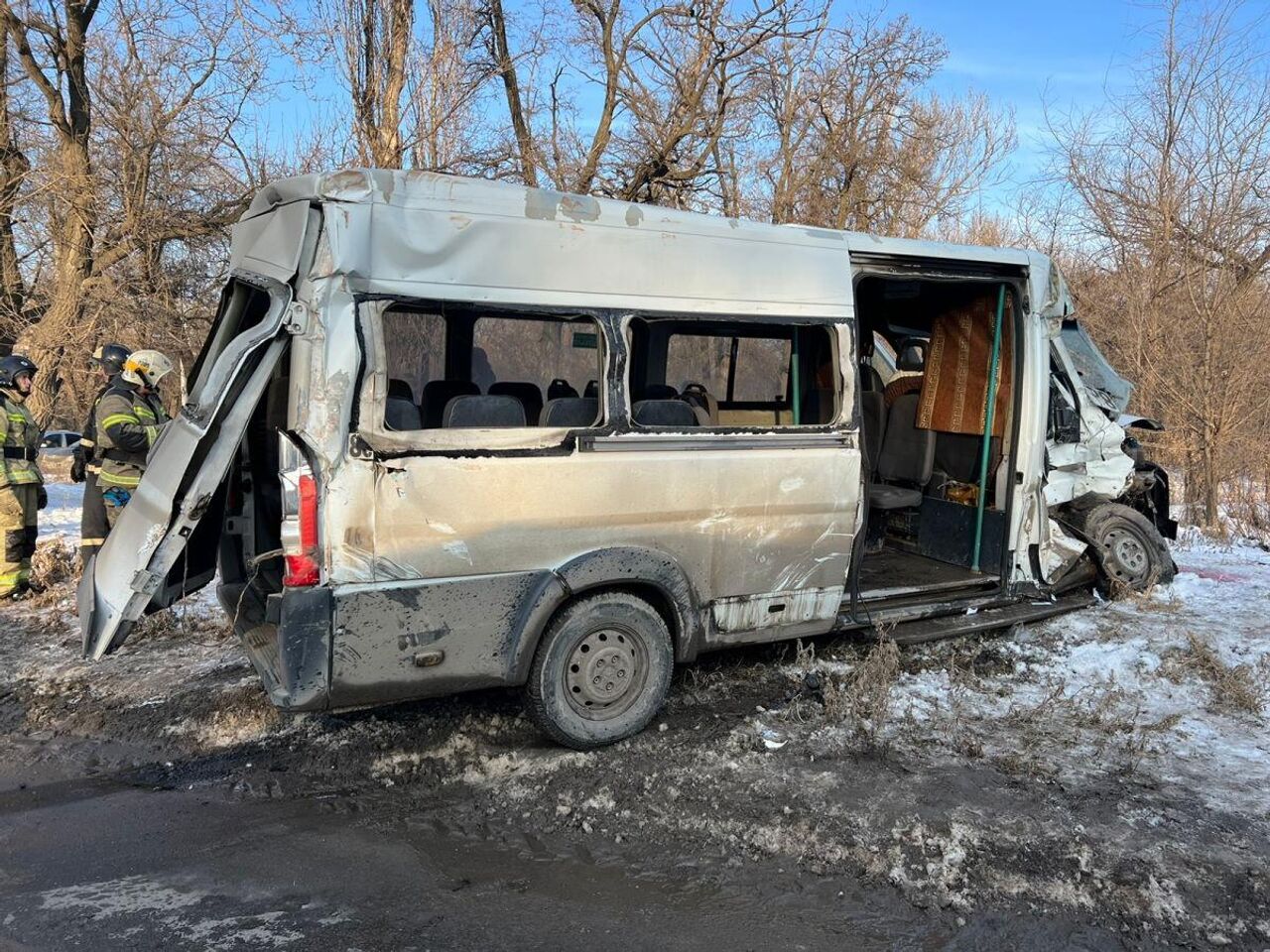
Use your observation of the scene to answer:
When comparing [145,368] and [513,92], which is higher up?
[513,92]

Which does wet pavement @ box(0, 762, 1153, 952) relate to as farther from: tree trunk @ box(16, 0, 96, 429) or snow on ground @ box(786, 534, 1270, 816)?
tree trunk @ box(16, 0, 96, 429)

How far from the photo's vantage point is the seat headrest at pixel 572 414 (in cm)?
407

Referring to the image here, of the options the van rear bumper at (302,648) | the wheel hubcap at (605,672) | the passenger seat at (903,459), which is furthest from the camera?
the passenger seat at (903,459)

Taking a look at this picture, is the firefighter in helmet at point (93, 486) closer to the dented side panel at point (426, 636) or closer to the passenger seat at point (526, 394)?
the passenger seat at point (526, 394)

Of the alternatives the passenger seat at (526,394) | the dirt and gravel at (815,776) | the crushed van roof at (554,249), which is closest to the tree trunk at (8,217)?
the dirt and gravel at (815,776)

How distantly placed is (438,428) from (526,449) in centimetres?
39

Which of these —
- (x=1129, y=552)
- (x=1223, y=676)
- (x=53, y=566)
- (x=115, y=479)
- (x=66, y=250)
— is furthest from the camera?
(x=66, y=250)

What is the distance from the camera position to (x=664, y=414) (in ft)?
14.2

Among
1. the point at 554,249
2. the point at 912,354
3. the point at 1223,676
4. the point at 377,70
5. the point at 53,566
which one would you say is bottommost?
the point at 53,566

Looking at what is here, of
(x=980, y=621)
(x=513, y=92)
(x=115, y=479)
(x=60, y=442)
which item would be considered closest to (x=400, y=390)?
(x=115, y=479)

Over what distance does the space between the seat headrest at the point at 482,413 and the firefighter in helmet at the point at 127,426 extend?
344cm

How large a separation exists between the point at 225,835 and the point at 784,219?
1798cm

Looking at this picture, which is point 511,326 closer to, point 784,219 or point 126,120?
point 126,120

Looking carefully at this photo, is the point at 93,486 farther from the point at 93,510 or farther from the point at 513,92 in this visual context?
the point at 513,92
